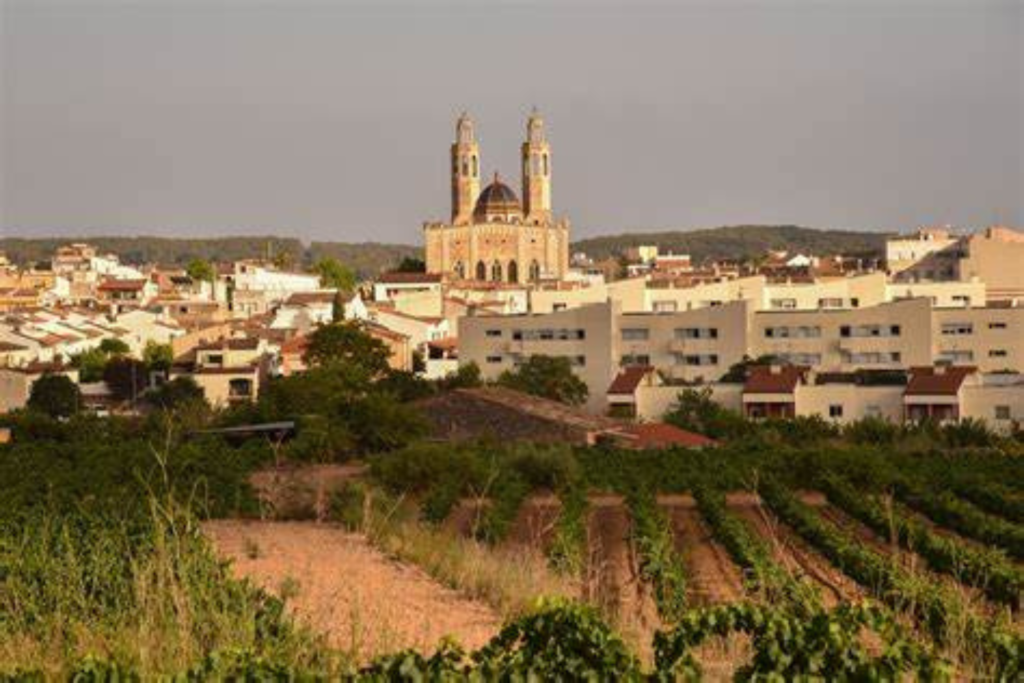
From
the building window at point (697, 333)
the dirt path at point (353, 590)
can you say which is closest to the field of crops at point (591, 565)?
the dirt path at point (353, 590)

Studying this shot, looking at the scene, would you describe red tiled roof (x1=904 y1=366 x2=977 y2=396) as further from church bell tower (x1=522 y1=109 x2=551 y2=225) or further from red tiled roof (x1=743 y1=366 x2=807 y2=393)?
church bell tower (x1=522 y1=109 x2=551 y2=225)

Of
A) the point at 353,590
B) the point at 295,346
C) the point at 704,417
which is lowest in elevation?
the point at 704,417

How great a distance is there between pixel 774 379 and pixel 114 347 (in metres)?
24.5

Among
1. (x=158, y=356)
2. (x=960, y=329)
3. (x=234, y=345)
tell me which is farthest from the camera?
(x=158, y=356)

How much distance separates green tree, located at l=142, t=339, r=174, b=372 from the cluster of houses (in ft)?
1.13

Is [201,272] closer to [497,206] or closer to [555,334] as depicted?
[497,206]

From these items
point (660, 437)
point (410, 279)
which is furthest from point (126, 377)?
point (410, 279)

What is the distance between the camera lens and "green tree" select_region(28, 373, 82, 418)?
48.2 m

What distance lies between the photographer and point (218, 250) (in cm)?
17062

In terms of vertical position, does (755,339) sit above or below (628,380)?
above

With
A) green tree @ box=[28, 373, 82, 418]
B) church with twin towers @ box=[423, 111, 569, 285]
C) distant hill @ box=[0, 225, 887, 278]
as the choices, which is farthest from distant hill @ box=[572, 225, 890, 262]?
green tree @ box=[28, 373, 82, 418]

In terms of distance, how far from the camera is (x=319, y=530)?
1727cm

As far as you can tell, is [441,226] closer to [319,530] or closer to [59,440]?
[59,440]

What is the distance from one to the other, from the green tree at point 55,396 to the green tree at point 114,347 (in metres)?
10.3
